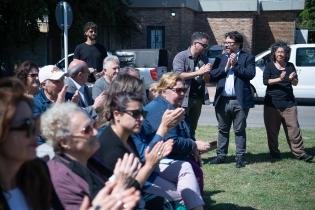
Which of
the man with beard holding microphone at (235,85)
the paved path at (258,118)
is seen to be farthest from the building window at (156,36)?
the man with beard holding microphone at (235,85)

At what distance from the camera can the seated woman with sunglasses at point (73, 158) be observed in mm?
2891

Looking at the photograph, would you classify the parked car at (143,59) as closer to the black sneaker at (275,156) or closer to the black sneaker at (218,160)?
the black sneaker at (275,156)

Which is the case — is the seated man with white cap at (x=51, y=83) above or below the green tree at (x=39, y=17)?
below

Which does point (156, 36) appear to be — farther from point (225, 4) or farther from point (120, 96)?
point (120, 96)

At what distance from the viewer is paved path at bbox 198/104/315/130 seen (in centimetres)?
1195

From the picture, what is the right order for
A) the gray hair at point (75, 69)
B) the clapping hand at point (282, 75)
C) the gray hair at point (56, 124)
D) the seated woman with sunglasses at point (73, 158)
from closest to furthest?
the seated woman with sunglasses at point (73, 158) < the gray hair at point (56, 124) < the gray hair at point (75, 69) < the clapping hand at point (282, 75)

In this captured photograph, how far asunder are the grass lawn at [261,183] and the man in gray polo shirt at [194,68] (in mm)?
921

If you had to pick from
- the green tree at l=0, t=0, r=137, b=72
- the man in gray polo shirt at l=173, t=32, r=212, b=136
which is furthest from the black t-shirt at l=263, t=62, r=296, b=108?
the green tree at l=0, t=0, r=137, b=72

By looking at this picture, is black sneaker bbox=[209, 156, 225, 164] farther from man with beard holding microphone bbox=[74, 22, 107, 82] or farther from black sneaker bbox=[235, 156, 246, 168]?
man with beard holding microphone bbox=[74, 22, 107, 82]

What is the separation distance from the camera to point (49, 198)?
2.75m

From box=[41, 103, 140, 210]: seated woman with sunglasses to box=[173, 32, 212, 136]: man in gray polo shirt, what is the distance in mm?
4096

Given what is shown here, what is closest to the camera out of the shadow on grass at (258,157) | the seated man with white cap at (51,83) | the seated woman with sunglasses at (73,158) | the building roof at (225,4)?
the seated woman with sunglasses at (73,158)

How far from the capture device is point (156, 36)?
25.4 m

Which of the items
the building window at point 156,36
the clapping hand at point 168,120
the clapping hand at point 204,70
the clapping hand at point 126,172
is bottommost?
the clapping hand at point 126,172
